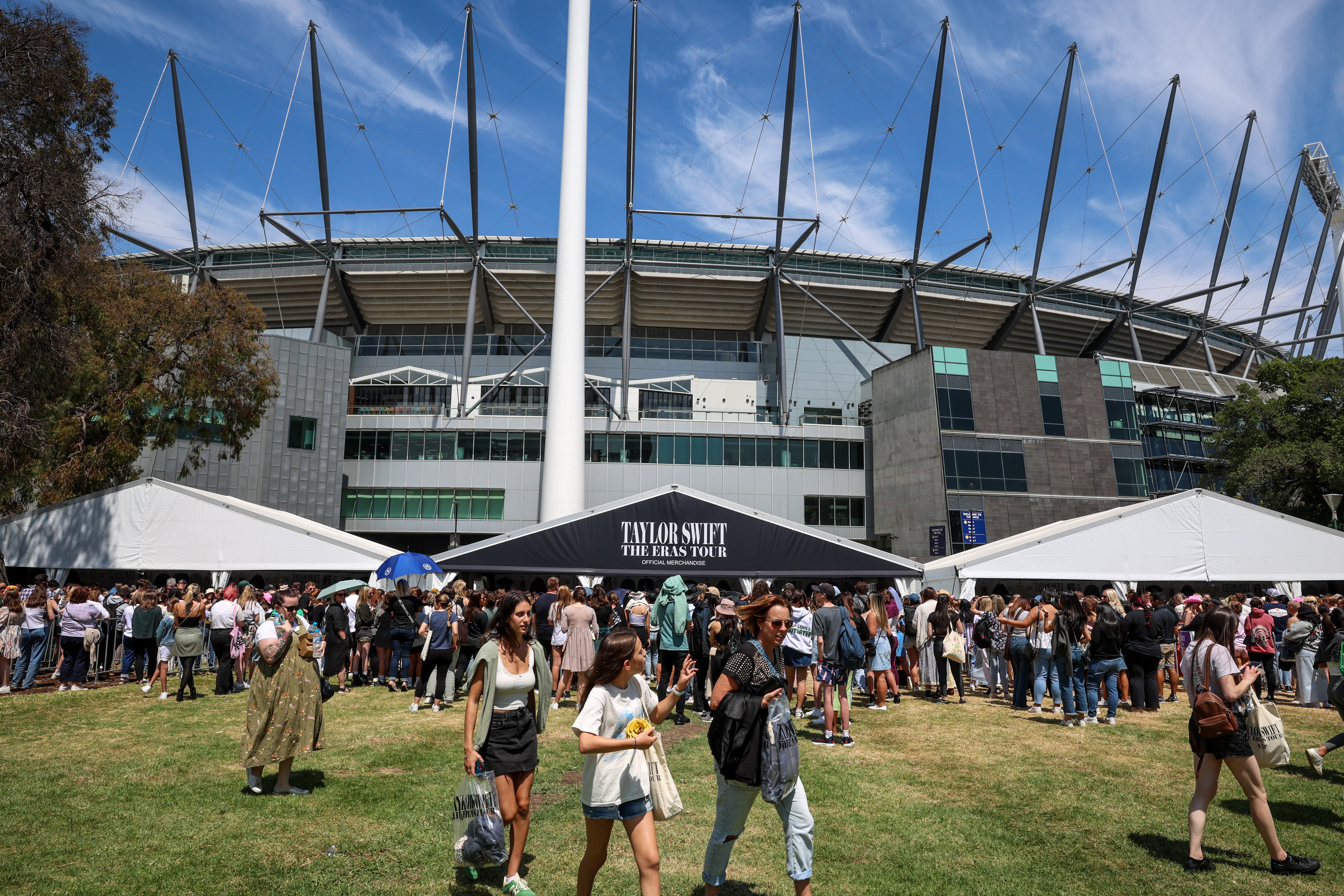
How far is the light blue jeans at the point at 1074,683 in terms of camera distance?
10.4 metres

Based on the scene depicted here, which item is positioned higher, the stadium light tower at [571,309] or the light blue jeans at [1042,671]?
the stadium light tower at [571,309]

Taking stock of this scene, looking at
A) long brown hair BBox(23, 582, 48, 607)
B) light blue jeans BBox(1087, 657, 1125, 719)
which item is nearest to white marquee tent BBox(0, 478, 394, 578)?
long brown hair BBox(23, 582, 48, 607)

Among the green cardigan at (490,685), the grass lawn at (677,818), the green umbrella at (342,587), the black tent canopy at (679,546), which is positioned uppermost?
the black tent canopy at (679,546)

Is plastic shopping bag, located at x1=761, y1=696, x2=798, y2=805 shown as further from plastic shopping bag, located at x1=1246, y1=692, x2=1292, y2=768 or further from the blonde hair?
the blonde hair

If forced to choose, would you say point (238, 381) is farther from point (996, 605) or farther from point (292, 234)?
point (996, 605)

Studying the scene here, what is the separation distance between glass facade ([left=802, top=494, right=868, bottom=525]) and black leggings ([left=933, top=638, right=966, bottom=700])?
27.6 m

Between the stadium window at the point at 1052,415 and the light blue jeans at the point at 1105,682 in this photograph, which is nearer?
the light blue jeans at the point at 1105,682

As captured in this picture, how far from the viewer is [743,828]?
13.3 feet

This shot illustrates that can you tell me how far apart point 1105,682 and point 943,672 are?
2625 mm

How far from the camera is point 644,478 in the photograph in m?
40.0

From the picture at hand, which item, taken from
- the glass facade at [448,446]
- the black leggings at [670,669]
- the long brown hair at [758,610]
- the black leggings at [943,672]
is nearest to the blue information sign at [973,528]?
the glass facade at [448,446]

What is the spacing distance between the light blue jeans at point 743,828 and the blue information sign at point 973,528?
33103 mm

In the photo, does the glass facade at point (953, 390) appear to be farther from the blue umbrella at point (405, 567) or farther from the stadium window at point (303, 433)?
the stadium window at point (303, 433)

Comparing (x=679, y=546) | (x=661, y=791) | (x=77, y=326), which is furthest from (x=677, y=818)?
(x=77, y=326)
